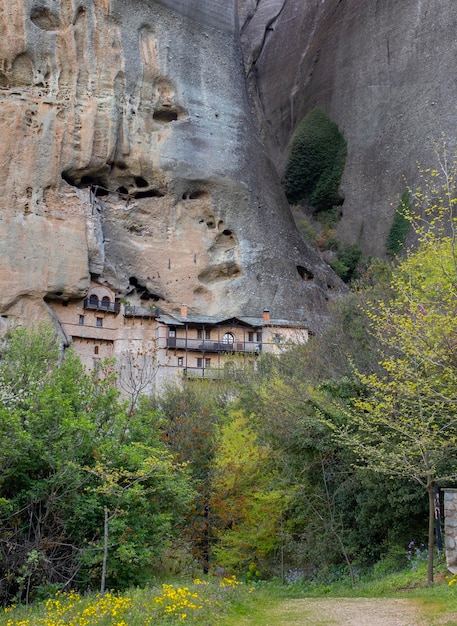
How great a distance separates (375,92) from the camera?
184ft

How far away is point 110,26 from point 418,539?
128 feet

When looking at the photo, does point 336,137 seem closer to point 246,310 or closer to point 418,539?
point 246,310

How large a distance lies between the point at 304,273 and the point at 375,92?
18.2 metres

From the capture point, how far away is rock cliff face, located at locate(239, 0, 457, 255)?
5178cm

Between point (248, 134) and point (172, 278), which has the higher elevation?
point (248, 134)

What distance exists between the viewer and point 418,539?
15.6 meters

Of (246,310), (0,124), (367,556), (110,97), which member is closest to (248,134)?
(110,97)

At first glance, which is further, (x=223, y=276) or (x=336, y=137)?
(x=336, y=137)

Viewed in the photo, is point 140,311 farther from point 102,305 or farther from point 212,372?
point 212,372

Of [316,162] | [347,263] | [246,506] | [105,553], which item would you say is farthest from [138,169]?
[105,553]

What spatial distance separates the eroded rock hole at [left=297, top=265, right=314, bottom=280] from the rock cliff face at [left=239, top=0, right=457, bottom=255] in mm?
6871

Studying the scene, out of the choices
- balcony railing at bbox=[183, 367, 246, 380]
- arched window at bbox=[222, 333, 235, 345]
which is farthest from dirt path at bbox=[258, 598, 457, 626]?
arched window at bbox=[222, 333, 235, 345]

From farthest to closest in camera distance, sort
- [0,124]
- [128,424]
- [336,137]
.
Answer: [336,137], [0,124], [128,424]

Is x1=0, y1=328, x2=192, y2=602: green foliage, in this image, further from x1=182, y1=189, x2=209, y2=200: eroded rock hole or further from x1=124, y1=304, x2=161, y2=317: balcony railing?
x1=182, y1=189, x2=209, y2=200: eroded rock hole
